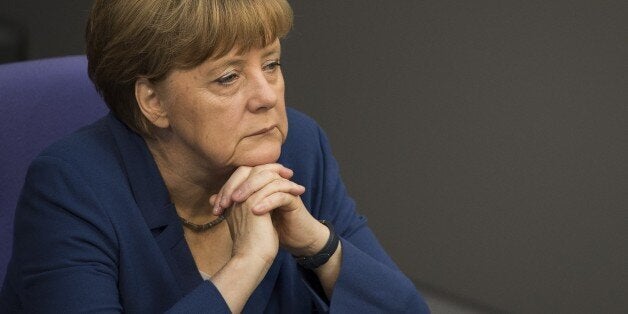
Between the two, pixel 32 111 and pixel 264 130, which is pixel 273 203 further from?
pixel 32 111

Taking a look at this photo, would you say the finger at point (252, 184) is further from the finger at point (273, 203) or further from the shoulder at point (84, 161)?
the shoulder at point (84, 161)

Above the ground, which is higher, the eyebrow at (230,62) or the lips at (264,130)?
the eyebrow at (230,62)

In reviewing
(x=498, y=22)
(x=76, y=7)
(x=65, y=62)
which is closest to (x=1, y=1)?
(x=76, y=7)

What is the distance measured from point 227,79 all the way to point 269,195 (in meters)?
0.17

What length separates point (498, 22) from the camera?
6.82ft

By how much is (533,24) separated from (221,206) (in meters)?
0.83

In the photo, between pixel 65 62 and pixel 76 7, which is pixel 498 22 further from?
pixel 76 7

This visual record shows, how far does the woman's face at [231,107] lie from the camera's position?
4.75 feet

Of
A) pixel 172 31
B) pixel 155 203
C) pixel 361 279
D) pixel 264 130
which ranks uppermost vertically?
pixel 172 31

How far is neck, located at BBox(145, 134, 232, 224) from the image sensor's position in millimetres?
1560

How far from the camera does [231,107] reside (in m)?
1.45

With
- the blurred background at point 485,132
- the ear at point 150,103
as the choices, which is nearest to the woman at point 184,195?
the ear at point 150,103

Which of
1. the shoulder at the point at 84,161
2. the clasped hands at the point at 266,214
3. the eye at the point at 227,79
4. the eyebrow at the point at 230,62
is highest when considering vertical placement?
the eyebrow at the point at 230,62

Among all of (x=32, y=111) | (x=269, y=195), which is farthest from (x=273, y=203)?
(x=32, y=111)
